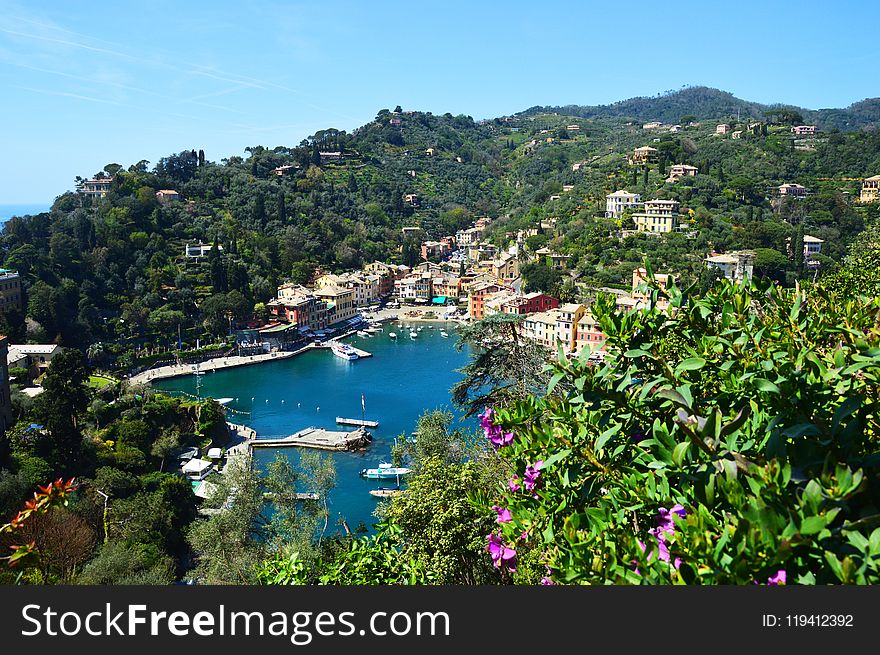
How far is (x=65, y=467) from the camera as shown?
1114cm

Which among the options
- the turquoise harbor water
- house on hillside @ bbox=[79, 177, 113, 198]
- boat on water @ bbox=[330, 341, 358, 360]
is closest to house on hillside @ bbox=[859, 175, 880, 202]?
the turquoise harbor water

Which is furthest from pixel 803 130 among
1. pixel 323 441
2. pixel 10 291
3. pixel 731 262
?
pixel 10 291

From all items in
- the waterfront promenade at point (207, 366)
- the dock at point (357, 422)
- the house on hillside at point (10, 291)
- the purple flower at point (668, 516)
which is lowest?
the dock at point (357, 422)

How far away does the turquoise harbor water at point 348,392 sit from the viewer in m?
14.4

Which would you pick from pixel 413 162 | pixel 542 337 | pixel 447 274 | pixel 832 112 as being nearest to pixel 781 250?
pixel 542 337

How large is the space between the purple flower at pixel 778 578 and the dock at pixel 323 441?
14404mm

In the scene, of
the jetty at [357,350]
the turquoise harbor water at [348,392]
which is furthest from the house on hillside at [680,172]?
the jetty at [357,350]

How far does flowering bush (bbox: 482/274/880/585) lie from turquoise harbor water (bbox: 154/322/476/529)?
10.2m

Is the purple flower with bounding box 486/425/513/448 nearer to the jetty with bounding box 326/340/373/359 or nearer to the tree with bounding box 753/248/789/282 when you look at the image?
the jetty with bounding box 326/340/373/359

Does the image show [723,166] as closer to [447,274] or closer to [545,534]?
[447,274]

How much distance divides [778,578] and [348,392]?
61.9 feet

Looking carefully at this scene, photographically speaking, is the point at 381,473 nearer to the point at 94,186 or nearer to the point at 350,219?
the point at 350,219

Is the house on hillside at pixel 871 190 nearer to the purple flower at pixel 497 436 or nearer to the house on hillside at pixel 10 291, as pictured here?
the purple flower at pixel 497 436

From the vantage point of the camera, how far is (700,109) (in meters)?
100
